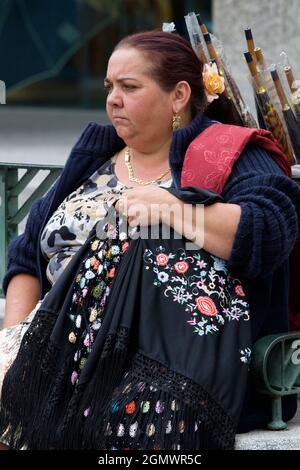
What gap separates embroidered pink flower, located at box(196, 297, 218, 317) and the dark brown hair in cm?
75

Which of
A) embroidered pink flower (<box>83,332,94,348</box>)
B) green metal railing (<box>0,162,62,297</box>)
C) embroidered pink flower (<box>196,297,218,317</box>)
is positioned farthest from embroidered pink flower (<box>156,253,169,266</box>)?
green metal railing (<box>0,162,62,297</box>)

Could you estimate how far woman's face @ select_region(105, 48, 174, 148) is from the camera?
3.42m

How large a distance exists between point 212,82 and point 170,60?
155 millimetres

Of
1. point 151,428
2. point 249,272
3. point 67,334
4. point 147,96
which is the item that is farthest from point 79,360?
point 147,96

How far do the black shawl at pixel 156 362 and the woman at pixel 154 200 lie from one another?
0.05 ft

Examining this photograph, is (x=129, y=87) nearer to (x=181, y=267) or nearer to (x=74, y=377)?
(x=181, y=267)

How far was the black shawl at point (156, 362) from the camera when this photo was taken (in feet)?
9.80

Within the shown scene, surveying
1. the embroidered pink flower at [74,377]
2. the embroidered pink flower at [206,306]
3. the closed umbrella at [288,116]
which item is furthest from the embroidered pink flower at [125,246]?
the closed umbrella at [288,116]

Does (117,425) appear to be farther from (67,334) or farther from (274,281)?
(274,281)

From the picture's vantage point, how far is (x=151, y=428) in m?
2.97

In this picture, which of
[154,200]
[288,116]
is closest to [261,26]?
[288,116]

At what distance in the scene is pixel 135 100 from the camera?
3.42m

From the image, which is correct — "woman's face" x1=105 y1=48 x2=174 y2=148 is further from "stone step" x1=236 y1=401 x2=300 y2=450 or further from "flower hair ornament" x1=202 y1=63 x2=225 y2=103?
"stone step" x1=236 y1=401 x2=300 y2=450

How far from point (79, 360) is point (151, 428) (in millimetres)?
320
